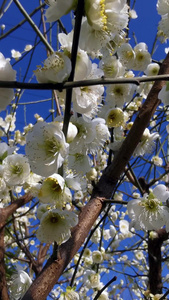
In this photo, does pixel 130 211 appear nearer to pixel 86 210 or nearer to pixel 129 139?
pixel 86 210

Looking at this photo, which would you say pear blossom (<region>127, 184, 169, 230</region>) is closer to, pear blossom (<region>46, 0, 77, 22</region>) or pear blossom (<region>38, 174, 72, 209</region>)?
pear blossom (<region>38, 174, 72, 209</region>)

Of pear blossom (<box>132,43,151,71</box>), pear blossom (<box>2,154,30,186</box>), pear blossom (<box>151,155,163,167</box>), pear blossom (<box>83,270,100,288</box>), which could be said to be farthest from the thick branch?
pear blossom (<box>151,155,163,167</box>)

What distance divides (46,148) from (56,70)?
0.88 feet

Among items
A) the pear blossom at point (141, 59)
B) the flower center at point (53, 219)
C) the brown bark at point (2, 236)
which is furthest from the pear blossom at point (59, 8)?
the brown bark at point (2, 236)

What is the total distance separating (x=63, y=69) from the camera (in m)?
0.56

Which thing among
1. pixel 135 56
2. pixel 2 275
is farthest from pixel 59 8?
pixel 2 275

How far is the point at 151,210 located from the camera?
1.16 m

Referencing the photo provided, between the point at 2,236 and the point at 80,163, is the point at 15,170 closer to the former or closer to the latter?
the point at 80,163

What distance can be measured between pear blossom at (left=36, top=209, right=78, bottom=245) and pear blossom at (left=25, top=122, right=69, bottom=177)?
21cm

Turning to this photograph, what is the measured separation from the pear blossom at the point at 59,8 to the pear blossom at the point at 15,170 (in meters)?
0.66

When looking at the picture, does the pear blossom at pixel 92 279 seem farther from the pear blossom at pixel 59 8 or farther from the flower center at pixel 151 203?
the pear blossom at pixel 59 8

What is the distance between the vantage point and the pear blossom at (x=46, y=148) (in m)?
0.68

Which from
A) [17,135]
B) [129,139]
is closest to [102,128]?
[129,139]

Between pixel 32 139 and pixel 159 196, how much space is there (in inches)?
25.4
